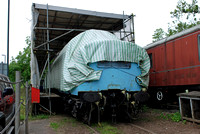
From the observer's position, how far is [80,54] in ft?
20.9

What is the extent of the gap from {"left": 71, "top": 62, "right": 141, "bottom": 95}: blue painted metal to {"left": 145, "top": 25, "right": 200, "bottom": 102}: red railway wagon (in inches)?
119

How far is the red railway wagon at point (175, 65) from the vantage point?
26.3 ft

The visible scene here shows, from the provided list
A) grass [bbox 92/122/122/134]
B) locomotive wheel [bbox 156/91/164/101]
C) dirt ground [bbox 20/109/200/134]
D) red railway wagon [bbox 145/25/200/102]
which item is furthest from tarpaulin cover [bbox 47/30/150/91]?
locomotive wheel [bbox 156/91/164/101]

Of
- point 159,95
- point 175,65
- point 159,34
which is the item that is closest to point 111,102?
point 175,65

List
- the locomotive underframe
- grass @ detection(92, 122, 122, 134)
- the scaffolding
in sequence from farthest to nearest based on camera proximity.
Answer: the scaffolding < the locomotive underframe < grass @ detection(92, 122, 122, 134)

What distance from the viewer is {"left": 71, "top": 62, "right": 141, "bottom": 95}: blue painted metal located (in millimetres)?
6070

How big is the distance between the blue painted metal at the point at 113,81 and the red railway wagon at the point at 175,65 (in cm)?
303

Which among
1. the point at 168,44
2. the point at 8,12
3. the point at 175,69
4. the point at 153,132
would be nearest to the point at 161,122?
the point at 153,132

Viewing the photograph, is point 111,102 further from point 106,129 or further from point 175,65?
point 175,65

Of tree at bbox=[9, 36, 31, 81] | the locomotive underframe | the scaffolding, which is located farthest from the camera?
tree at bbox=[9, 36, 31, 81]

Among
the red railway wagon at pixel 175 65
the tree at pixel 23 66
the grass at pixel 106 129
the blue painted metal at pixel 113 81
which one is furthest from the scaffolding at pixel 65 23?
the tree at pixel 23 66

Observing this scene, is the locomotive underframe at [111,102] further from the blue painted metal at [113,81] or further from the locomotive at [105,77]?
the blue painted metal at [113,81]

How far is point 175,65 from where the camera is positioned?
9.20 meters

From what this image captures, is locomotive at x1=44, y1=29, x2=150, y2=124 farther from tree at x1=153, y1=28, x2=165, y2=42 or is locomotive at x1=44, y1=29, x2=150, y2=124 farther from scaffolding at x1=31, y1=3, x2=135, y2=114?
tree at x1=153, y1=28, x2=165, y2=42
